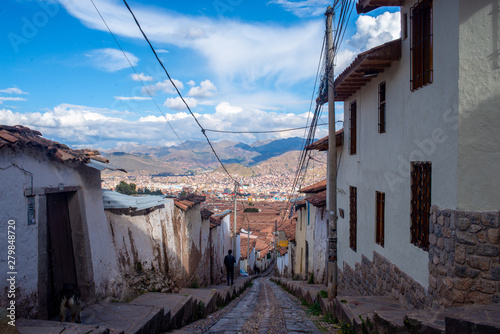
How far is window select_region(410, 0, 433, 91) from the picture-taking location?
19.3ft

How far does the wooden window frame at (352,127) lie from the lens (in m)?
10.4

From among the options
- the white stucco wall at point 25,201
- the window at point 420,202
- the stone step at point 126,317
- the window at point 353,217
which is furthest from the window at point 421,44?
the white stucco wall at point 25,201

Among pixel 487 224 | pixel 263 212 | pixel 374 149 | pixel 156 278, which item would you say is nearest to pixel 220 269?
pixel 156 278

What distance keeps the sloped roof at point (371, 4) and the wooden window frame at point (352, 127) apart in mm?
3014

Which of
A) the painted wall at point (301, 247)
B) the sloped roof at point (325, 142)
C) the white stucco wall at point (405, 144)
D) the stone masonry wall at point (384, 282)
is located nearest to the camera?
the white stucco wall at point (405, 144)

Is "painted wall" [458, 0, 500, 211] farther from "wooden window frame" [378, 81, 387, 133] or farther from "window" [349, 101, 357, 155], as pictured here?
"window" [349, 101, 357, 155]

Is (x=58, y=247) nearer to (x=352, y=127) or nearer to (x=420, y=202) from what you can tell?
(x=420, y=202)

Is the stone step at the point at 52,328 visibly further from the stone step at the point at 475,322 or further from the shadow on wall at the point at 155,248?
the stone step at the point at 475,322

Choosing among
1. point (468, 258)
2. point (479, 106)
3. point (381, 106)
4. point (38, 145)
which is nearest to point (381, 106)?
point (381, 106)

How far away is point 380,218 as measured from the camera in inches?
330

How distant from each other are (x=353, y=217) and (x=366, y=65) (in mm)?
4807

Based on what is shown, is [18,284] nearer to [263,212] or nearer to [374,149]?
[374,149]

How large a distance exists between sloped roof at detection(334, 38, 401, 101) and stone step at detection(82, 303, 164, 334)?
6.05 meters

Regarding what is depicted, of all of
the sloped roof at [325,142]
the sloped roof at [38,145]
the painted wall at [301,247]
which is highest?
the sloped roof at [325,142]
